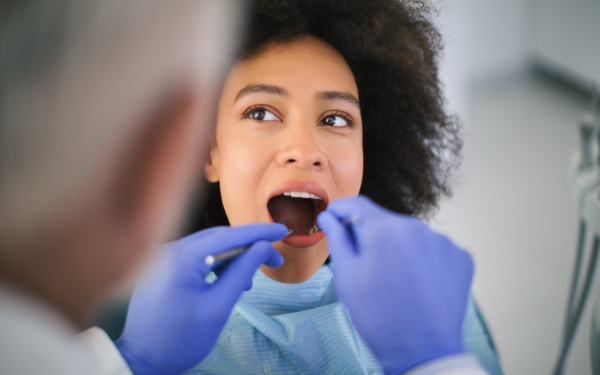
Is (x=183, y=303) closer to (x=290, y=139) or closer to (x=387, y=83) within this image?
→ (x=290, y=139)

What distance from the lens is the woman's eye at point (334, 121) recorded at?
823 millimetres

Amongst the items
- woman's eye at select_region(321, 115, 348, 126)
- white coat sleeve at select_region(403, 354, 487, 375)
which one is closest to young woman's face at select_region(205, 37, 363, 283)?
woman's eye at select_region(321, 115, 348, 126)

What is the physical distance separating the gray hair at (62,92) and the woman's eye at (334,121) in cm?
53

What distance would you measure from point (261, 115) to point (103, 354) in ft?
1.52

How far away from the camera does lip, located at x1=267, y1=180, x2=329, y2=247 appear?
73 cm

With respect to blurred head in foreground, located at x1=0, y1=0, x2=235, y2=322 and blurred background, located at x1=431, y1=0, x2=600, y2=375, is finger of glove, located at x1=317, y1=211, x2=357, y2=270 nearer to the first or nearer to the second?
blurred head in foreground, located at x1=0, y1=0, x2=235, y2=322

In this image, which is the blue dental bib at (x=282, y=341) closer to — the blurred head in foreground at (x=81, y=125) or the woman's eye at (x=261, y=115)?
the woman's eye at (x=261, y=115)

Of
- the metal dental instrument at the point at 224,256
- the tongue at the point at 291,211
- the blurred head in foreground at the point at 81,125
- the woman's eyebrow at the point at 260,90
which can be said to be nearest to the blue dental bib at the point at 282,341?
the tongue at the point at 291,211

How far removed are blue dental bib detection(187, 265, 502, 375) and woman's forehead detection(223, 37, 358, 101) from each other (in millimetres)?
353

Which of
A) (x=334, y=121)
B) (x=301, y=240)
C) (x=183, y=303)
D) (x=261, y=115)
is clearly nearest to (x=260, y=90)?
(x=261, y=115)

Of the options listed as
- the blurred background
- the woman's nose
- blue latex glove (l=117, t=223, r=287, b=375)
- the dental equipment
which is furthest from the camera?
the blurred background

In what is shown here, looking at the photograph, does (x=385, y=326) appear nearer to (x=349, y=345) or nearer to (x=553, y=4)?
(x=349, y=345)

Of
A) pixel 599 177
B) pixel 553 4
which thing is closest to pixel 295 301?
pixel 599 177

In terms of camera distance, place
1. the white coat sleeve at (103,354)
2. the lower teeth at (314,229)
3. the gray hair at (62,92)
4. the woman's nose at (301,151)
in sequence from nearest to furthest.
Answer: the gray hair at (62,92)
the white coat sleeve at (103,354)
the woman's nose at (301,151)
the lower teeth at (314,229)
